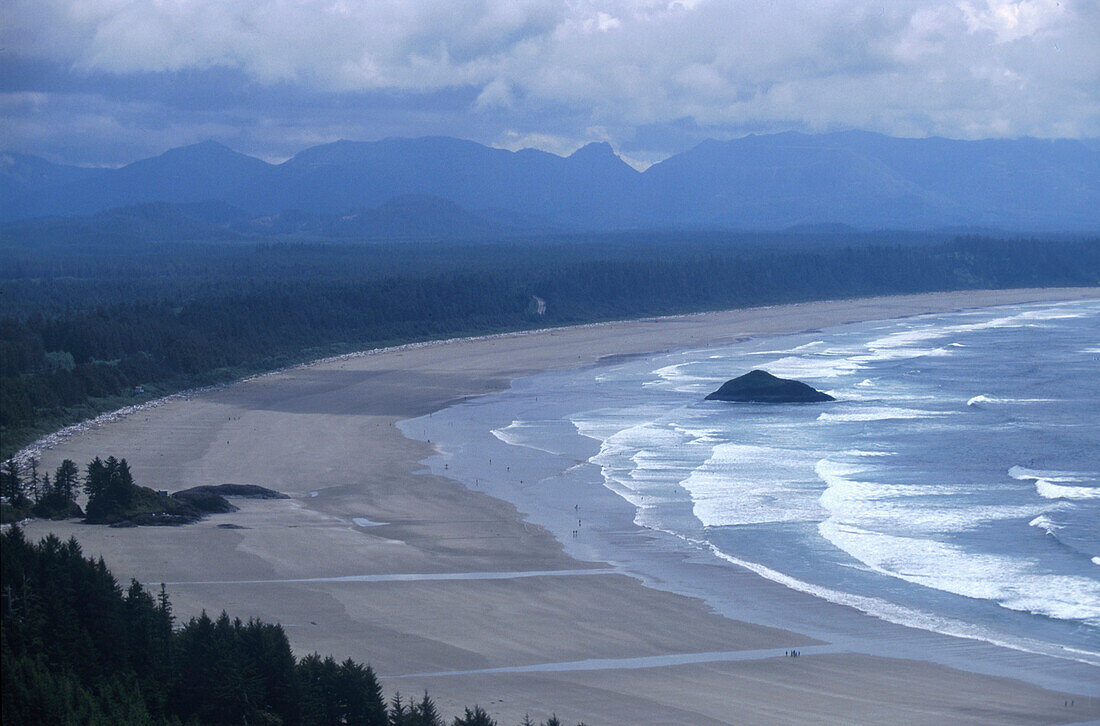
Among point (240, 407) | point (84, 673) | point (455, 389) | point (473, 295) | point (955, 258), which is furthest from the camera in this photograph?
point (955, 258)

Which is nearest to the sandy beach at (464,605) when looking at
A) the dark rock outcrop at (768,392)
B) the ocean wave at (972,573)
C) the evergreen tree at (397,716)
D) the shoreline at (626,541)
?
the shoreline at (626,541)

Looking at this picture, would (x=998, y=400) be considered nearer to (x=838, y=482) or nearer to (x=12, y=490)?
(x=838, y=482)

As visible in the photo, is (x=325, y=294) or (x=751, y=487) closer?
Result: (x=751, y=487)

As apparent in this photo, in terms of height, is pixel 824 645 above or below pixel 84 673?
below

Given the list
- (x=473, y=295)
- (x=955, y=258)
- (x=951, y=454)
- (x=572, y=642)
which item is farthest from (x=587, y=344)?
(x=955, y=258)

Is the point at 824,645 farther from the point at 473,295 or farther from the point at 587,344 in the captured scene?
the point at 473,295

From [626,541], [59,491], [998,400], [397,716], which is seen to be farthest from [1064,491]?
[59,491]
